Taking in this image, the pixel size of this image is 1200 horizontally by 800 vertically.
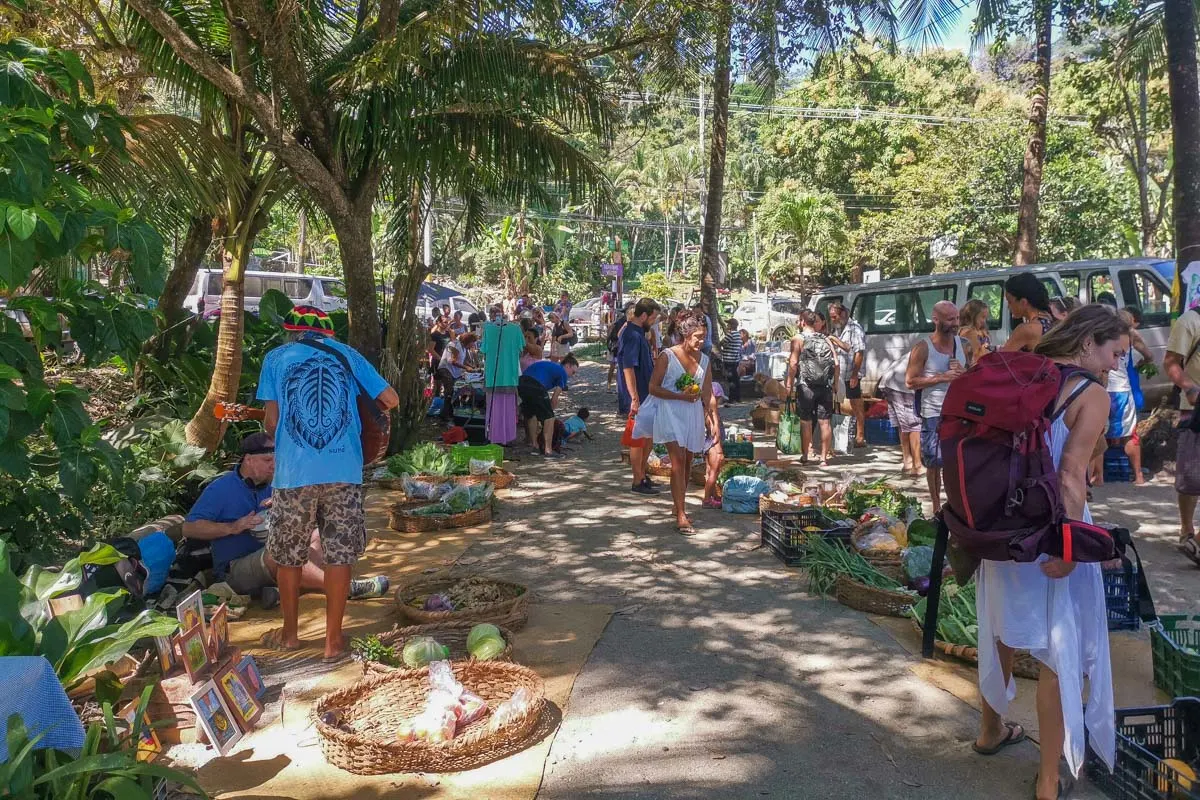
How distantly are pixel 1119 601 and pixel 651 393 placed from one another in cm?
353

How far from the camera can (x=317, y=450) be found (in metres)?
4.48

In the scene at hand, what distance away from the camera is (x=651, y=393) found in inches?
289

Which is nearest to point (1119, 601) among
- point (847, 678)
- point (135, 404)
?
point (847, 678)

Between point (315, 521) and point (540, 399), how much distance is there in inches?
259

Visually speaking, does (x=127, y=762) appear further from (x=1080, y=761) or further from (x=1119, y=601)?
(x=1119, y=601)

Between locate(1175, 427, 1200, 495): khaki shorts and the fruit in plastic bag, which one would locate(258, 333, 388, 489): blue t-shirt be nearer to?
the fruit in plastic bag

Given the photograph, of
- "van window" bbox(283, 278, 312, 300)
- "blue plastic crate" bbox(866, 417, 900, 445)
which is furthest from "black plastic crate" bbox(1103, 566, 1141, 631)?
"van window" bbox(283, 278, 312, 300)

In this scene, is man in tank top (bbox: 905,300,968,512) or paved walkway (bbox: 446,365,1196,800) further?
man in tank top (bbox: 905,300,968,512)

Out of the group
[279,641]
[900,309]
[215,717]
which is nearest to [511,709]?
[215,717]

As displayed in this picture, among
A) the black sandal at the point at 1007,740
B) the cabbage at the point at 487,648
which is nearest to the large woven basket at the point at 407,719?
the cabbage at the point at 487,648

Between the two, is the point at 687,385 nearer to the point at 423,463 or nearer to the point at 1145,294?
the point at 423,463

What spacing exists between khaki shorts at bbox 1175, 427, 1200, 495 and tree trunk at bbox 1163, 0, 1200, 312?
374cm

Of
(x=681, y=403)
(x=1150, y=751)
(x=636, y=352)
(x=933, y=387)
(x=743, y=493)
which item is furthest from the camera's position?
(x=636, y=352)

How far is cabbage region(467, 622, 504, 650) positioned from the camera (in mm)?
4559
